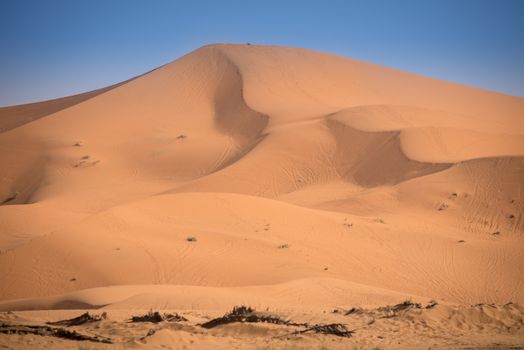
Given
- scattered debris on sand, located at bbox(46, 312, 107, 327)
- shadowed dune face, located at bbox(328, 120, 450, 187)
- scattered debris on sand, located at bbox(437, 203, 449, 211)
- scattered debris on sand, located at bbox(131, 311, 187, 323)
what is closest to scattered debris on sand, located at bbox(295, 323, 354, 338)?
scattered debris on sand, located at bbox(131, 311, 187, 323)

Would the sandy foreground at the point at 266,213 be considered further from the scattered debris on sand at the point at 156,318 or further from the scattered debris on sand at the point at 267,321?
the scattered debris on sand at the point at 156,318

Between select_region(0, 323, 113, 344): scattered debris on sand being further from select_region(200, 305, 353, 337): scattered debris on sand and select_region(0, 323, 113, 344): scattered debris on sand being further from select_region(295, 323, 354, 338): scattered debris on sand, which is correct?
select_region(295, 323, 354, 338): scattered debris on sand

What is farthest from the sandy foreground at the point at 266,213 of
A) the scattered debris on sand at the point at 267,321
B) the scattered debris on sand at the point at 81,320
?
the scattered debris on sand at the point at 81,320

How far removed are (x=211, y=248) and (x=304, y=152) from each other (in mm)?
17854

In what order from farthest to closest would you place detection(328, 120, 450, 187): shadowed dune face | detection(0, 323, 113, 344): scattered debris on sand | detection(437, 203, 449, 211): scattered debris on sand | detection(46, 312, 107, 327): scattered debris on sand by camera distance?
detection(328, 120, 450, 187): shadowed dune face
detection(437, 203, 449, 211): scattered debris on sand
detection(46, 312, 107, 327): scattered debris on sand
detection(0, 323, 113, 344): scattered debris on sand

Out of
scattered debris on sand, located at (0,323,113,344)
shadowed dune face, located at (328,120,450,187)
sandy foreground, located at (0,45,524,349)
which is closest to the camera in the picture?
scattered debris on sand, located at (0,323,113,344)

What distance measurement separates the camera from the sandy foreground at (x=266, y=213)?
10906 mm

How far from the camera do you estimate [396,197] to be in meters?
27.6

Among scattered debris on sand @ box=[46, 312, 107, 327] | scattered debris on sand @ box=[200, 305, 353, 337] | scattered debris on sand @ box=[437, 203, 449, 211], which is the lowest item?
scattered debris on sand @ box=[46, 312, 107, 327]

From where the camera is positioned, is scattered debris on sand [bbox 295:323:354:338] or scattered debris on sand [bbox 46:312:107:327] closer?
scattered debris on sand [bbox 295:323:354:338]

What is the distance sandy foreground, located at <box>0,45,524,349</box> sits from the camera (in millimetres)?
10906

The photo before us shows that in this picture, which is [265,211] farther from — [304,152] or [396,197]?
[304,152]

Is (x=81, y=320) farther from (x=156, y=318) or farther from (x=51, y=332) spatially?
(x=156, y=318)

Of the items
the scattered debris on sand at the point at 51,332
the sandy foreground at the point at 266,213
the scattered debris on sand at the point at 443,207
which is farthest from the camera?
the scattered debris on sand at the point at 443,207
